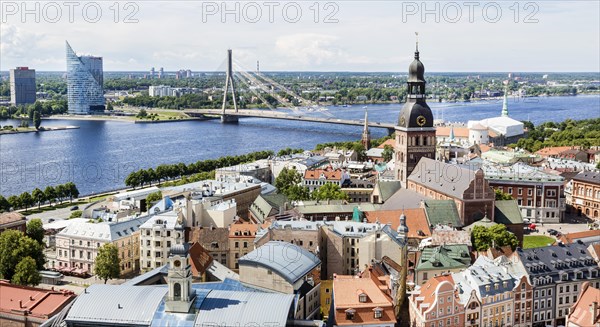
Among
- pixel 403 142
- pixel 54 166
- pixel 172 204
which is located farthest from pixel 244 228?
pixel 54 166

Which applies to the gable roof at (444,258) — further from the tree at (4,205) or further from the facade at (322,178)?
the tree at (4,205)

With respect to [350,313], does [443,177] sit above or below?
above

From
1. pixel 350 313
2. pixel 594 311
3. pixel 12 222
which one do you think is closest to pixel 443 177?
pixel 594 311

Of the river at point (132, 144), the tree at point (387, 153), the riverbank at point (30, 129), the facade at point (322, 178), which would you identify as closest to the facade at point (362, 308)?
the facade at point (322, 178)

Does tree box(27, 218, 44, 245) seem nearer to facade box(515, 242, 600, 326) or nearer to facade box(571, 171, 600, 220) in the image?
facade box(515, 242, 600, 326)

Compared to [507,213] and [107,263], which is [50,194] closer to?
[107,263]

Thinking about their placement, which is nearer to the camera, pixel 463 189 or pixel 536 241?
pixel 463 189

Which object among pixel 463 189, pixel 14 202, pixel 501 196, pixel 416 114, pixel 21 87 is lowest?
Answer: pixel 14 202

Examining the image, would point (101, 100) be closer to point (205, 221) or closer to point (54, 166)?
point (54, 166)
